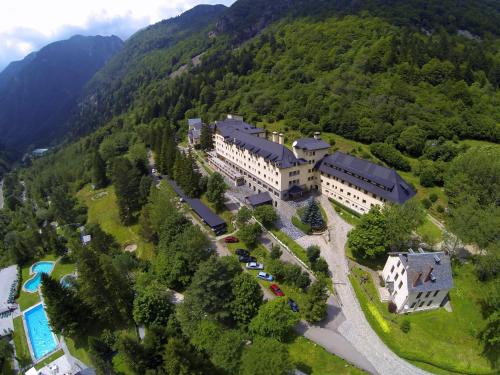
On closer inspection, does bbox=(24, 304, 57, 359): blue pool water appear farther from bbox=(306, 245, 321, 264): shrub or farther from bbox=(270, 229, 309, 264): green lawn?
bbox=(306, 245, 321, 264): shrub

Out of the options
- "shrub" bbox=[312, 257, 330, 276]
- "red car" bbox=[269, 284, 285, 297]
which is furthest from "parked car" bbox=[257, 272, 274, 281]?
"shrub" bbox=[312, 257, 330, 276]

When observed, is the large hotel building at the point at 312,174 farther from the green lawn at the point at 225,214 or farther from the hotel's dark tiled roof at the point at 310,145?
the green lawn at the point at 225,214

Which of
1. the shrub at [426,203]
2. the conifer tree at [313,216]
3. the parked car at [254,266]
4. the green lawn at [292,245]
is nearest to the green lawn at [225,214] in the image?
the green lawn at [292,245]

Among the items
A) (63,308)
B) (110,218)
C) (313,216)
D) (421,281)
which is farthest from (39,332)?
(421,281)

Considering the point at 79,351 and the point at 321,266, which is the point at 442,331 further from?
the point at 79,351

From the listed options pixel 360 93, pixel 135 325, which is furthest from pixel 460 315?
pixel 360 93
